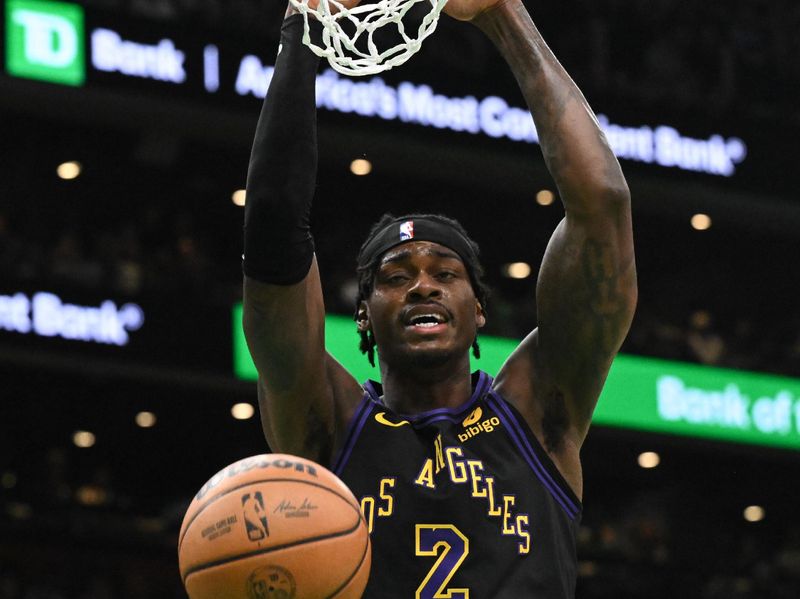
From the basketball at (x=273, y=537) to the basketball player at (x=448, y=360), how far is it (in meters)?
0.48

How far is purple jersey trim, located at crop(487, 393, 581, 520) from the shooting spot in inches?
204

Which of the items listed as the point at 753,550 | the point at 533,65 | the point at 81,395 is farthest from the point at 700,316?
the point at 533,65

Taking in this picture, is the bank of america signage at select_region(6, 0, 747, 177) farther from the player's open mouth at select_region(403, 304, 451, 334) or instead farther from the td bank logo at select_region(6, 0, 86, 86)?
the player's open mouth at select_region(403, 304, 451, 334)

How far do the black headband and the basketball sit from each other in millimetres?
1048

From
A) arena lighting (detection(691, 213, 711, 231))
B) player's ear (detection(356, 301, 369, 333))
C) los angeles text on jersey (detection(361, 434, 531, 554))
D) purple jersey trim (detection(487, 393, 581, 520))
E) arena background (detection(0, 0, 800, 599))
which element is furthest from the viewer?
arena lighting (detection(691, 213, 711, 231))

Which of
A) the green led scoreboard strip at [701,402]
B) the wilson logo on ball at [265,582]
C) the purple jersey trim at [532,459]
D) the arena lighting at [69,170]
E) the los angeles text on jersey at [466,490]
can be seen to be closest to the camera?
the wilson logo on ball at [265,582]

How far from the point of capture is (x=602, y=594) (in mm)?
19828

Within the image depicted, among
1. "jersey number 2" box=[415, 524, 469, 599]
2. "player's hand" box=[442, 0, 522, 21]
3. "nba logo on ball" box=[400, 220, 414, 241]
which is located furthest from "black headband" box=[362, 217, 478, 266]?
"jersey number 2" box=[415, 524, 469, 599]

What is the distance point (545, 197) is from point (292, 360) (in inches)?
698

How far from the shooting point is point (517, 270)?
24219 mm

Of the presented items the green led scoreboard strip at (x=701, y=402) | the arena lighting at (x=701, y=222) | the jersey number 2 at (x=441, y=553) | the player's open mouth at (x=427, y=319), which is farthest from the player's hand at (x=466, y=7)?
the arena lighting at (x=701, y=222)

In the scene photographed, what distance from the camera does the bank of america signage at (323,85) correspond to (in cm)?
1803

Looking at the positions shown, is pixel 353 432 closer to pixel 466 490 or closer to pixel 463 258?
pixel 466 490

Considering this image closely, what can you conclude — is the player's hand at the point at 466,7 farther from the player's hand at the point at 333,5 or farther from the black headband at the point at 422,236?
the black headband at the point at 422,236
